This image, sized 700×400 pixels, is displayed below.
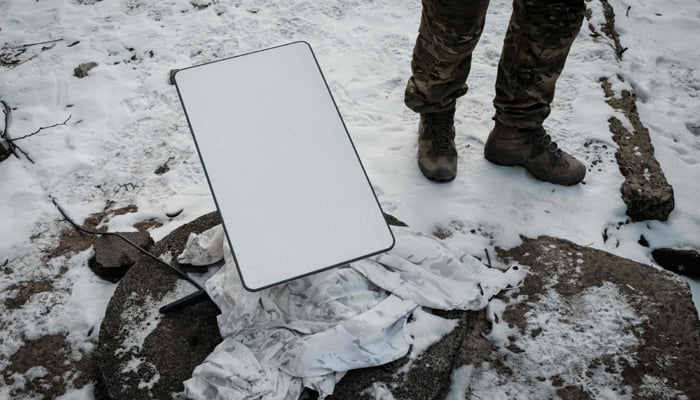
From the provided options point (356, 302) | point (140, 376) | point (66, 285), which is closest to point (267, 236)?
point (356, 302)

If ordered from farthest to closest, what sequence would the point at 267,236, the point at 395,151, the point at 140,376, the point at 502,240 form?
the point at 395,151 < the point at 502,240 < the point at 140,376 < the point at 267,236

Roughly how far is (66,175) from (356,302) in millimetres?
1726

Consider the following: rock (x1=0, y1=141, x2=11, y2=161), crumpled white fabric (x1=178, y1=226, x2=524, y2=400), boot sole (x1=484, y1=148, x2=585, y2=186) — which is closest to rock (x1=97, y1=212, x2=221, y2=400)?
crumpled white fabric (x1=178, y1=226, x2=524, y2=400)

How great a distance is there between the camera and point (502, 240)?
2451 mm

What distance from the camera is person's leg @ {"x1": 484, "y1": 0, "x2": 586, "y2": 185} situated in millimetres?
2209

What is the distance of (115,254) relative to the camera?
7.72 ft

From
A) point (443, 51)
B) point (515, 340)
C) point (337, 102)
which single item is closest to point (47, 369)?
point (515, 340)

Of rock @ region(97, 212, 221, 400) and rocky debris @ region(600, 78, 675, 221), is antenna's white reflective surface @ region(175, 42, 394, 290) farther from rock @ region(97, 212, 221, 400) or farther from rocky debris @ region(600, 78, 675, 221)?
rocky debris @ region(600, 78, 675, 221)

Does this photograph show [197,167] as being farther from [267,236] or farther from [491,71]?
[491,71]

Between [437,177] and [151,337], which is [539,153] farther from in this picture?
[151,337]

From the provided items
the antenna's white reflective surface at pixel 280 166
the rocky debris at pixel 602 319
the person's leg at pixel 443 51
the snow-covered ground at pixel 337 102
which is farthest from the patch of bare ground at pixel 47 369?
the person's leg at pixel 443 51

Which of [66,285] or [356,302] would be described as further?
[66,285]

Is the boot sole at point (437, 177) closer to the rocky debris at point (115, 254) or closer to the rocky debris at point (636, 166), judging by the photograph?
the rocky debris at point (636, 166)

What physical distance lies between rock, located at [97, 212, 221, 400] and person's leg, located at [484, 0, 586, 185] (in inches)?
61.3
